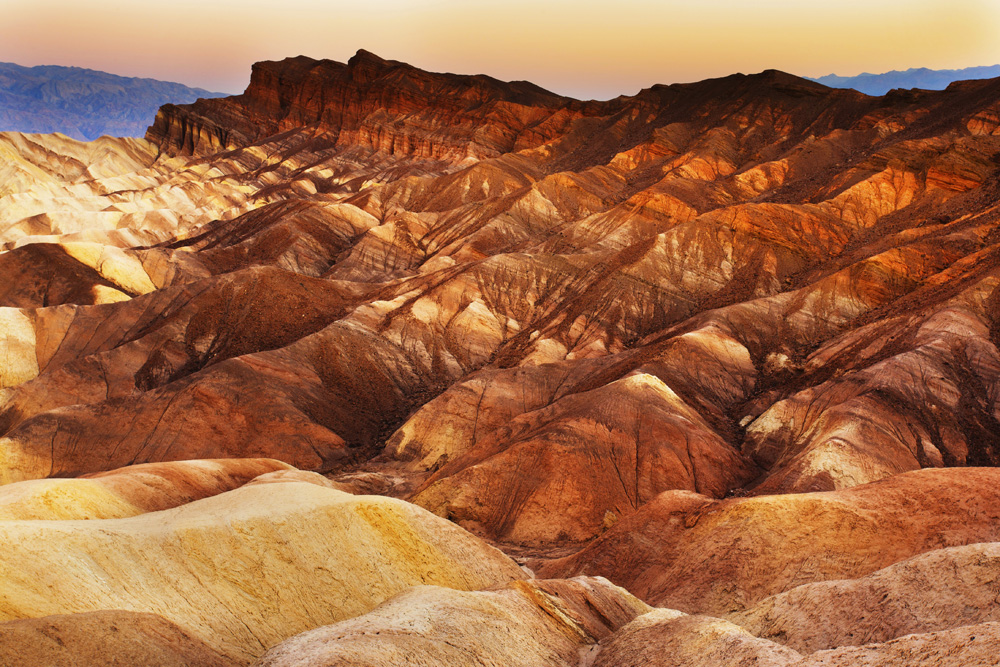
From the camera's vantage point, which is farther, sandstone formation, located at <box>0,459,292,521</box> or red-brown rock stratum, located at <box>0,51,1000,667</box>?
sandstone formation, located at <box>0,459,292,521</box>

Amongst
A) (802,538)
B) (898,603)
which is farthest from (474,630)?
(802,538)

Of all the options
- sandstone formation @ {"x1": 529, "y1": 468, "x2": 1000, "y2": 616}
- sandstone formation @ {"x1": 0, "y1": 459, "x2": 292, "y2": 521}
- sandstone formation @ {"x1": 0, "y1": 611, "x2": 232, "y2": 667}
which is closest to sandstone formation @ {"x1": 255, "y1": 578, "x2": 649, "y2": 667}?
sandstone formation @ {"x1": 0, "y1": 611, "x2": 232, "y2": 667}

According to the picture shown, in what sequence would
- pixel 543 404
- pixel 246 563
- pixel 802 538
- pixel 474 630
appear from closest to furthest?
pixel 474 630
pixel 246 563
pixel 802 538
pixel 543 404

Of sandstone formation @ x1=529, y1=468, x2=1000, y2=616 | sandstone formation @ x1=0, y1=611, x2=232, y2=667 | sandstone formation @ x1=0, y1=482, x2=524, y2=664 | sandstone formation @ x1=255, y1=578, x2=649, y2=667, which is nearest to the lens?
sandstone formation @ x1=0, y1=611, x2=232, y2=667

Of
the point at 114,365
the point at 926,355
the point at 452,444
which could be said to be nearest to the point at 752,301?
the point at 926,355

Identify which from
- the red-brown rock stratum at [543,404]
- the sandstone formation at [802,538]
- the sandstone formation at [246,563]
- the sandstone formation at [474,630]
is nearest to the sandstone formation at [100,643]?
the red-brown rock stratum at [543,404]

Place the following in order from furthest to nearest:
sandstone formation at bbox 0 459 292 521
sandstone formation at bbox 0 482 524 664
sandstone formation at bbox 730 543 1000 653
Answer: sandstone formation at bbox 0 459 292 521
sandstone formation at bbox 0 482 524 664
sandstone formation at bbox 730 543 1000 653

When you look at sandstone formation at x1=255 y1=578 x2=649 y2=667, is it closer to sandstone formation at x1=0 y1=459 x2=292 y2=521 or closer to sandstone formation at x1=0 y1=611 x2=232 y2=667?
sandstone formation at x1=0 y1=611 x2=232 y2=667

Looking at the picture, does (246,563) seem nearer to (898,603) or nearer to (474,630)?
(474,630)

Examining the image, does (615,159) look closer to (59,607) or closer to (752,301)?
(752,301)

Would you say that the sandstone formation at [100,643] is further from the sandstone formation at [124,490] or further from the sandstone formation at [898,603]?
the sandstone formation at [898,603]
